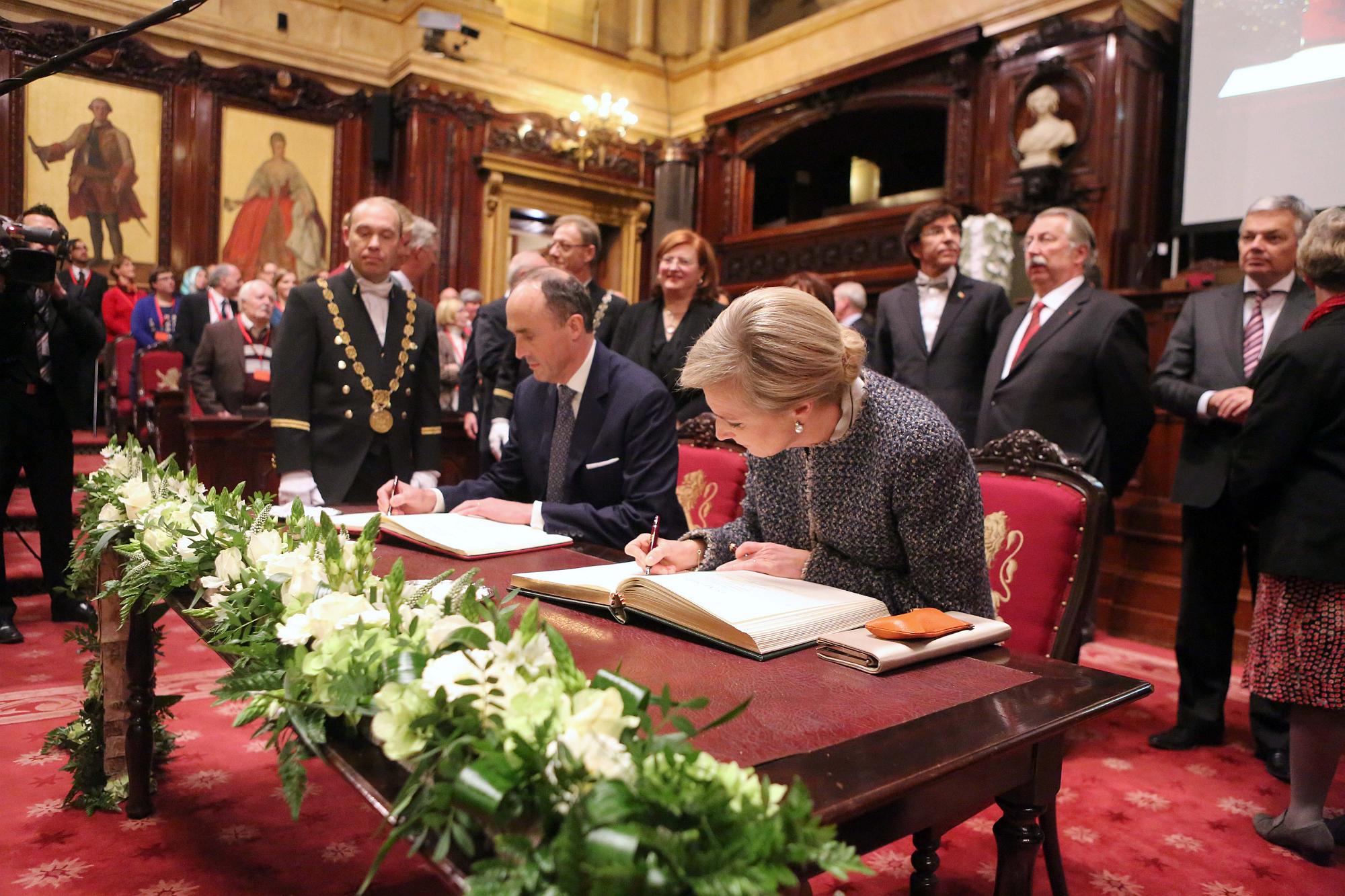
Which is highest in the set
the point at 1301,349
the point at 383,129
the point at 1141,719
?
the point at 383,129

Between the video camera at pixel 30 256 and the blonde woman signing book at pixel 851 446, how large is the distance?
8.14 ft

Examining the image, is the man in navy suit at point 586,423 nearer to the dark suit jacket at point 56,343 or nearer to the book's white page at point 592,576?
the book's white page at point 592,576

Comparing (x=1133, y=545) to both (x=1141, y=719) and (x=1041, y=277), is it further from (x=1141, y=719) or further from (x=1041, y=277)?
(x=1041, y=277)

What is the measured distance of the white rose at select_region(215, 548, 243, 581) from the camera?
1.22 metres

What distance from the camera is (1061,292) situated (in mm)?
3324

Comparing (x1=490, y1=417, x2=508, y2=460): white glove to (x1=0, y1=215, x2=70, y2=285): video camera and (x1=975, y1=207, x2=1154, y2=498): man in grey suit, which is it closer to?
(x1=0, y1=215, x2=70, y2=285): video camera

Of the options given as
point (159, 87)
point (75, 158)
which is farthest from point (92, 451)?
point (159, 87)

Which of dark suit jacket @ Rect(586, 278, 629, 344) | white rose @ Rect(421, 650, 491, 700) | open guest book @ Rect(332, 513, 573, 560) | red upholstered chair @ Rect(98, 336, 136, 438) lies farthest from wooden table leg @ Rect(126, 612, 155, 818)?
red upholstered chair @ Rect(98, 336, 136, 438)

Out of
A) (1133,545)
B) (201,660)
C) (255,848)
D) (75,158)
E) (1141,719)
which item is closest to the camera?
(255,848)

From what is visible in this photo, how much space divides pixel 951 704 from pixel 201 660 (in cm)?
314

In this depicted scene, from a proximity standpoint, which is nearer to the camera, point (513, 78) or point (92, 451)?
point (92, 451)

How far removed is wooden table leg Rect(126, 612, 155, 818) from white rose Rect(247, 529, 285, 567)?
91cm

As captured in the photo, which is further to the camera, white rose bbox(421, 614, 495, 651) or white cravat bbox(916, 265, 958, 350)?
white cravat bbox(916, 265, 958, 350)

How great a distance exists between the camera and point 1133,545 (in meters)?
4.75
